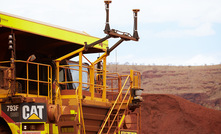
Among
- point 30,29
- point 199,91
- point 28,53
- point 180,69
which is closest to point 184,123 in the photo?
point 28,53

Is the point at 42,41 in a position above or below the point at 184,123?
above

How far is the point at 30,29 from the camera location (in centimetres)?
1514

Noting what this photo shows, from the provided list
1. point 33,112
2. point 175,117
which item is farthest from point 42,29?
point 175,117

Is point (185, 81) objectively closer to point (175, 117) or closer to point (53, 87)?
point (175, 117)

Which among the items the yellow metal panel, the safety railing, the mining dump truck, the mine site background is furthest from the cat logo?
the mine site background

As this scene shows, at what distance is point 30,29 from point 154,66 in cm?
5782

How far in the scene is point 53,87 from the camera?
53.0 feet

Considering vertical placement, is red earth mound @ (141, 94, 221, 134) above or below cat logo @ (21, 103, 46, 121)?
below

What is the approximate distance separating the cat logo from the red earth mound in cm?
1805

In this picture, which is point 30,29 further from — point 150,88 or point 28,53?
point 150,88

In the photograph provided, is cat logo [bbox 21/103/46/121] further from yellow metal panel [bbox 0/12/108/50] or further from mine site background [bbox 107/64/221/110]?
mine site background [bbox 107/64/221/110]

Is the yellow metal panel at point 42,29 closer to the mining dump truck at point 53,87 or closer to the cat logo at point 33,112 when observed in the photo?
the mining dump truck at point 53,87

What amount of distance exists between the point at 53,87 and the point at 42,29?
2.05 metres

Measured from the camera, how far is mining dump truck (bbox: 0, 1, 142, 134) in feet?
46.9
